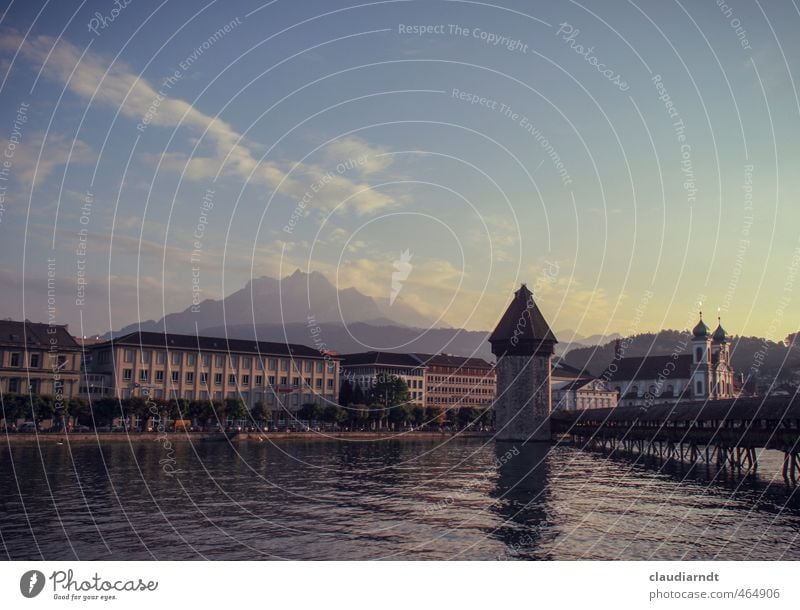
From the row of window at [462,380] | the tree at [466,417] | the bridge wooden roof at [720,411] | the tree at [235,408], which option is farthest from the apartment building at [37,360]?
the row of window at [462,380]

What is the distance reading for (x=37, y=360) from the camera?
97.9 metres

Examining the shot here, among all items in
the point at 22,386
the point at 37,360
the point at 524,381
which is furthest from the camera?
the point at 524,381

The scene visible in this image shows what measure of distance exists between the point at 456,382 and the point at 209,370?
7219 cm

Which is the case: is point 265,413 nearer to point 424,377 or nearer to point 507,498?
point 424,377

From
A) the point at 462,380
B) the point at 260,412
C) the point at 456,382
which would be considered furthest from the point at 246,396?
the point at 462,380

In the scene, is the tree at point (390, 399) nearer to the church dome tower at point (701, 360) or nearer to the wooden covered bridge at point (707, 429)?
the wooden covered bridge at point (707, 429)

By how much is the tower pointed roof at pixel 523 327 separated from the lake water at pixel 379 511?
46765 millimetres

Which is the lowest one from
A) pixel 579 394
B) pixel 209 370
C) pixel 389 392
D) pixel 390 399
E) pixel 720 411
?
Result: pixel 579 394

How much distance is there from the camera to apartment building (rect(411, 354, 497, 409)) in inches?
6713

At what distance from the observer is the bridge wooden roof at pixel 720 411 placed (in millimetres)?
55281

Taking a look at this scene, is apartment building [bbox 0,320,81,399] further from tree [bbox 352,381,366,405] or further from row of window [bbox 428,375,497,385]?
row of window [bbox 428,375,497,385]

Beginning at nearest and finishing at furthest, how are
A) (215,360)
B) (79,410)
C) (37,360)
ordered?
(79,410), (37,360), (215,360)

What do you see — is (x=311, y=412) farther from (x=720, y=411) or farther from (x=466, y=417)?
(x=720, y=411)
